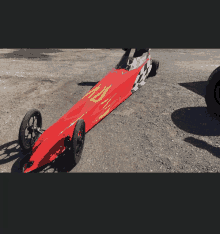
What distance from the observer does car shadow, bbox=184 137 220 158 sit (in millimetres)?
4207

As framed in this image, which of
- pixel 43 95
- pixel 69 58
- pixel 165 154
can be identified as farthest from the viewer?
pixel 69 58

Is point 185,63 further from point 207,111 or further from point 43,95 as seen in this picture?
point 43,95

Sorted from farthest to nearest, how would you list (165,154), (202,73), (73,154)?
(202,73), (165,154), (73,154)

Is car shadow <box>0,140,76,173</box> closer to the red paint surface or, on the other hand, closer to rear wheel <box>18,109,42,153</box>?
the red paint surface

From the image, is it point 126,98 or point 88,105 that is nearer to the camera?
point 88,105

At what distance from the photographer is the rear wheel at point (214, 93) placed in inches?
196

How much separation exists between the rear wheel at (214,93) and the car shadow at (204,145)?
1167mm

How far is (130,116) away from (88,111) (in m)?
1.44

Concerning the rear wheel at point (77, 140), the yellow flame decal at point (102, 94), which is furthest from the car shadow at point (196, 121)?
the rear wheel at point (77, 140)

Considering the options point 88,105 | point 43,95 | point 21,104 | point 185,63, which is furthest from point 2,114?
point 185,63

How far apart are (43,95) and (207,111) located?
547 centimetres

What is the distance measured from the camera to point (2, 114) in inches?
224

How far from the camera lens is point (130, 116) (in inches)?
220

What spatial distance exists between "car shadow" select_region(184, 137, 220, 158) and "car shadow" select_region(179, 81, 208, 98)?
2.72 m
